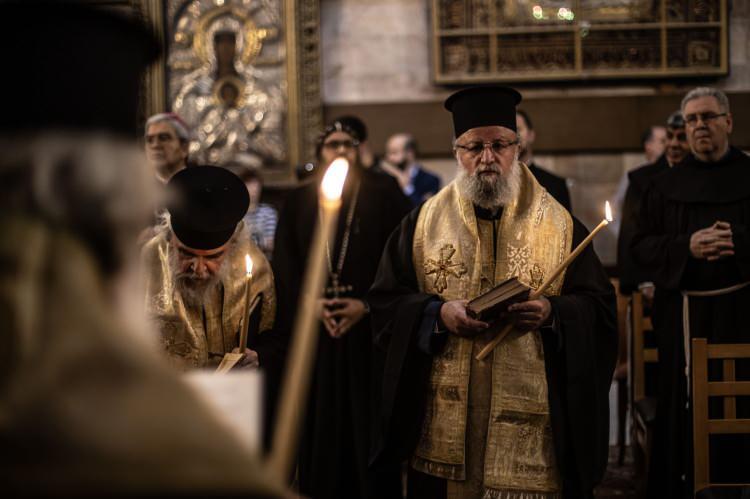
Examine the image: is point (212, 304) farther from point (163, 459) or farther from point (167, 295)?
point (163, 459)

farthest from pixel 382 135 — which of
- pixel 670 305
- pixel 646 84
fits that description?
pixel 670 305

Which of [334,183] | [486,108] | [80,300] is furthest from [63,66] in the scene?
[486,108]

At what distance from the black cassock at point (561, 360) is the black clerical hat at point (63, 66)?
9.80 ft

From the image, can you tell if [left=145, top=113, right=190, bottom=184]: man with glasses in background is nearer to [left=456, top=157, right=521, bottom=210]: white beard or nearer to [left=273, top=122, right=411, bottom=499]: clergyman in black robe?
[left=273, top=122, right=411, bottom=499]: clergyman in black robe

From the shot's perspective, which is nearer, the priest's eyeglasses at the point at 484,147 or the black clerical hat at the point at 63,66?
the black clerical hat at the point at 63,66

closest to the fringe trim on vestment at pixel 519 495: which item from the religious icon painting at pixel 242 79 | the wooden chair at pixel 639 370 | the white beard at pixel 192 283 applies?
the white beard at pixel 192 283

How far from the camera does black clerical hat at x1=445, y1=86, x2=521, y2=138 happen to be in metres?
4.59

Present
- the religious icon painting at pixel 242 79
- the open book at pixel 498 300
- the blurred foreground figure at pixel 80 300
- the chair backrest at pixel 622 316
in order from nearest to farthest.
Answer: the blurred foreground figure at pixel 80 300, the open book at pixel 498 300, the chair backrest at pixel 622 316, the religious icon painting at pixel 242 79

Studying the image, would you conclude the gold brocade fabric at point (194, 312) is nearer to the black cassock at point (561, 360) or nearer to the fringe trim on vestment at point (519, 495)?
the black cassock at point (561, 360)

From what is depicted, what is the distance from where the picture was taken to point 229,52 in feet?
39.2

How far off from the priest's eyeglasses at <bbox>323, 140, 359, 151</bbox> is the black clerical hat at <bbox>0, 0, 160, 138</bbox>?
16.5ft

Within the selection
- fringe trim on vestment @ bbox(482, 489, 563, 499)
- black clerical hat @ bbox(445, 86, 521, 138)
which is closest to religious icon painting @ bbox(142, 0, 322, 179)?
black clerical hat @ bbox(445, 86, 521, 138)

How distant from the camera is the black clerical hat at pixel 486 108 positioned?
459 centimetres

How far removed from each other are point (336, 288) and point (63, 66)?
4487 millimetres
